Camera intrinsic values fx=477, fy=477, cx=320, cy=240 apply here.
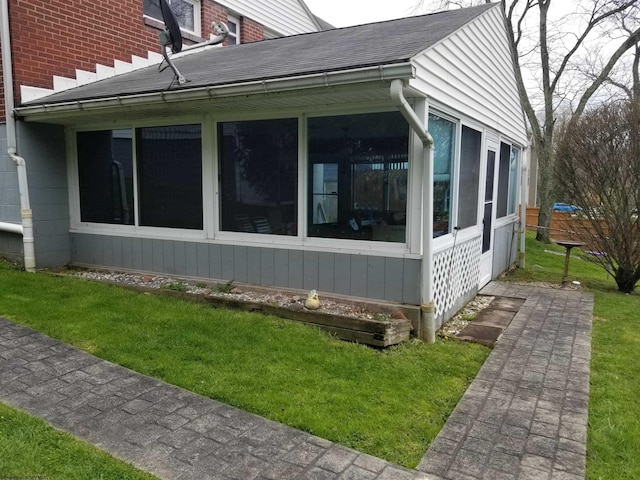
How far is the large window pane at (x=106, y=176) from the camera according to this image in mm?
6359

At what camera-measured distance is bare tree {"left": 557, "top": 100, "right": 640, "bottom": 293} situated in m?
7.30

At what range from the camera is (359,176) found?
4.74 m

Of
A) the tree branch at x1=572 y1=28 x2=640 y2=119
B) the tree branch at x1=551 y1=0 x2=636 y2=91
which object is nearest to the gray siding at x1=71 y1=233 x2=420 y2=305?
the tree branch at x1=572 y1=28 x2=640 y2=119

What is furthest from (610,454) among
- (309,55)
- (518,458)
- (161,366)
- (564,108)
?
(564,108)

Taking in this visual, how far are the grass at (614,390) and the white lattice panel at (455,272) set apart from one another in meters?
1.44

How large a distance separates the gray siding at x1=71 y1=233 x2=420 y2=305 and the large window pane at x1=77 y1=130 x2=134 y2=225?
0.34m

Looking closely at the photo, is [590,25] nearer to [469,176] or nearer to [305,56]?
[469,176]

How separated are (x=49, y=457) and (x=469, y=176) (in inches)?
201

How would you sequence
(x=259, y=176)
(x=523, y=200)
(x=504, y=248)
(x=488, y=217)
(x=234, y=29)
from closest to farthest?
(x=259, y=176) < (x=488, y=217) < (x=504, y=248) < (x=523, y=200) < (x=234, y=29)

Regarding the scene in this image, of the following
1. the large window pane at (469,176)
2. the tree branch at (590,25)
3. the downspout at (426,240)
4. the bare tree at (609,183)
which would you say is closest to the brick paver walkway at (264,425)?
the downspout at (426,240)

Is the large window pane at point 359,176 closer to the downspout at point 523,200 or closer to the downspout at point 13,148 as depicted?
the downspout at point 13,148

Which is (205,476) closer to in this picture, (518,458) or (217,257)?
(518,458)

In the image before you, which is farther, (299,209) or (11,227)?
(11,227)

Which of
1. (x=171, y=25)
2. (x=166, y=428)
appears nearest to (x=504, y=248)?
(x=171, y=25)
